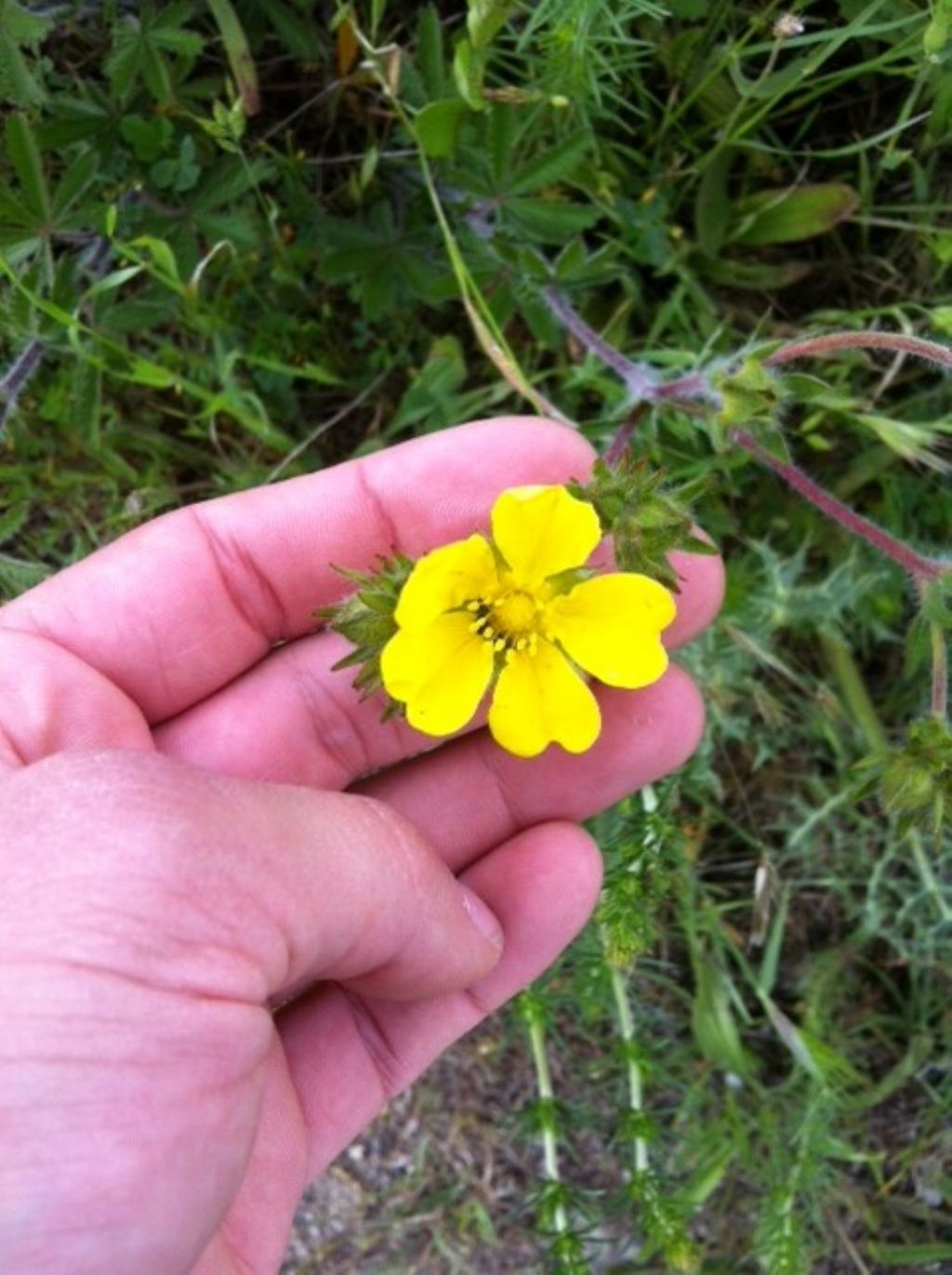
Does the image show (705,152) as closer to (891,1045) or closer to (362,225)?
(362,225)

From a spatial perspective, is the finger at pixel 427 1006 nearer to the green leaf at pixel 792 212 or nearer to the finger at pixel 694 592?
the finger at pixel 694 592

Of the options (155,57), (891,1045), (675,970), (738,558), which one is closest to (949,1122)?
(891,1045)

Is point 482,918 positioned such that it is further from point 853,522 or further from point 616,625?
point 853,522

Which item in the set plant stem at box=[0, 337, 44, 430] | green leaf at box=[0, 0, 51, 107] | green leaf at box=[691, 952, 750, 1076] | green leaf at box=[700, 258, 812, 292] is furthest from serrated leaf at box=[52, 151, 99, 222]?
green leaf at box=[691, 952, 750, 1076]

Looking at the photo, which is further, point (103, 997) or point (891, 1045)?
point (891, 1045)

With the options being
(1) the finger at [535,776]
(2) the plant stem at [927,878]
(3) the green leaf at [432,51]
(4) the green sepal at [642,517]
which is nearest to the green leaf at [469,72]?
(3) the green leaf at [432,51]


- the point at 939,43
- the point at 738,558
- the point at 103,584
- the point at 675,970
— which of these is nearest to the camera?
the point at 939,43

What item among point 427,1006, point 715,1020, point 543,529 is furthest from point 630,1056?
point 543,529

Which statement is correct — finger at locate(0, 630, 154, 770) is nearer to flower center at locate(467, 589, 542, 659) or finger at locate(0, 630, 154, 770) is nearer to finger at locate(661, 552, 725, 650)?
flower center at locate(467, 589, 542, 659)
